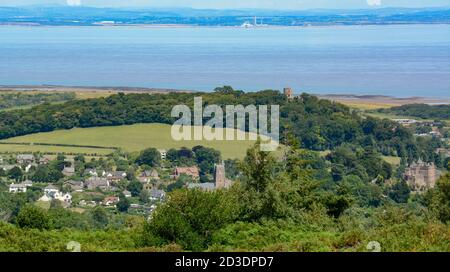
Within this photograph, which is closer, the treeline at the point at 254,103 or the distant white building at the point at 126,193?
the distant white building at the point at 126,193

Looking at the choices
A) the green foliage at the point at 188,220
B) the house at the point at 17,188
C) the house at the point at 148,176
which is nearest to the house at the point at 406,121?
the house at the point at 148,176

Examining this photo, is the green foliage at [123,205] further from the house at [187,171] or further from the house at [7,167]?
the house at [7,167]

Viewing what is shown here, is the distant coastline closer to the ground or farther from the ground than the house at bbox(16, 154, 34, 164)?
closer to the ground

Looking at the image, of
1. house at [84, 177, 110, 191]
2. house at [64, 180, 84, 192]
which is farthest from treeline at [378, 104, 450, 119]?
house at [64, 180, 84, 192]

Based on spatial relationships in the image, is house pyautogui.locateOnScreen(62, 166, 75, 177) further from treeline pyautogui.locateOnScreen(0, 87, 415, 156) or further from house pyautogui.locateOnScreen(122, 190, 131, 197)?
treeline pyautogui.locateOnScreen(0, 87, 415, 156)
